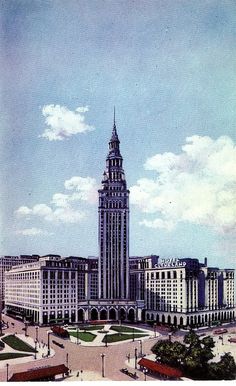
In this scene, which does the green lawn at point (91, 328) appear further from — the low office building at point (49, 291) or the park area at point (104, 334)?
the low office building at point (49, 291)

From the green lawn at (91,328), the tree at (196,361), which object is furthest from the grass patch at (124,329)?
the tree at (196,361)

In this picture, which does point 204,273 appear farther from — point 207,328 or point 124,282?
point 124,282

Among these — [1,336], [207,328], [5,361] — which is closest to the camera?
[5,361]

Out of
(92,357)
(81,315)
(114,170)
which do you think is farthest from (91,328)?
(114,170)

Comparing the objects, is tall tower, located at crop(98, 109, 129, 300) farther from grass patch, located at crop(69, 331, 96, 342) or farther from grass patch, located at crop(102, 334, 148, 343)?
grass patch, located at crop(102, 334, 148, 343)

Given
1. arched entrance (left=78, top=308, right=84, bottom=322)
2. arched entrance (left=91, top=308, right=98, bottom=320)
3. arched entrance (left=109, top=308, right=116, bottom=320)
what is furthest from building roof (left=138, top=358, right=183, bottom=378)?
arched entrance (left=109, top=308, right=116, bottom=320)

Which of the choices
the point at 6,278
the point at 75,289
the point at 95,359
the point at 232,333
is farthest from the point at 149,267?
the point at 95,359
